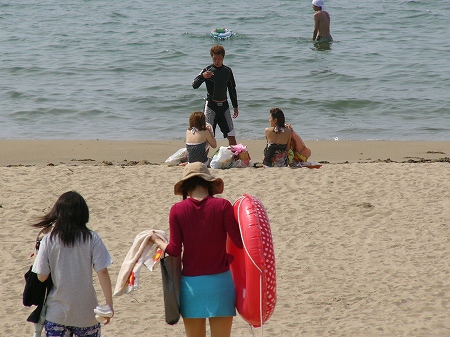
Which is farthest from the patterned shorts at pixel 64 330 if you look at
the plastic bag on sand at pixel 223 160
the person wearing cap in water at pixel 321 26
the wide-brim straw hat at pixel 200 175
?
the person wearing cap in water at pixel 321 26

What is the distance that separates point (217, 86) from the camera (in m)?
9.81

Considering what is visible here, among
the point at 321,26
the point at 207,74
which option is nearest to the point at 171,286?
the point at 207,74

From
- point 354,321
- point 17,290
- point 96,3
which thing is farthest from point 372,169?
point 96,3

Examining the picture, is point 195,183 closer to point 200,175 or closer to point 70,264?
point 200,175

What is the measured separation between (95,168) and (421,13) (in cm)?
2015

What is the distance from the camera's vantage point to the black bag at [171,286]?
4.13 meters

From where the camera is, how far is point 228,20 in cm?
2586

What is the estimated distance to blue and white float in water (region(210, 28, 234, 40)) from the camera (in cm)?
2261

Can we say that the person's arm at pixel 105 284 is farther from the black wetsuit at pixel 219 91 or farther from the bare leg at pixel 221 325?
the black wetsuit at pixel 219 91

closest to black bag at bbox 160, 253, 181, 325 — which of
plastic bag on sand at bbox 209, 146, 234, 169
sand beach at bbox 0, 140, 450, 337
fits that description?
sand beach at bbox 0, 140, 450, 337

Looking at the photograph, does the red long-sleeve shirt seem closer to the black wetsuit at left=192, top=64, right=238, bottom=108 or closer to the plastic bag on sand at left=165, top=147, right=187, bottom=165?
the black wetsuit at left=192, top=64, right=238, bottom=108

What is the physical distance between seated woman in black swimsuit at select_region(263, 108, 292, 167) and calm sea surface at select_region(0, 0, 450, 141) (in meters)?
3.60

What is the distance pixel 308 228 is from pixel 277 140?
2.31 metres

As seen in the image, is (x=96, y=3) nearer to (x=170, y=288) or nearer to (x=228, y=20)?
(x=228, y=20)
